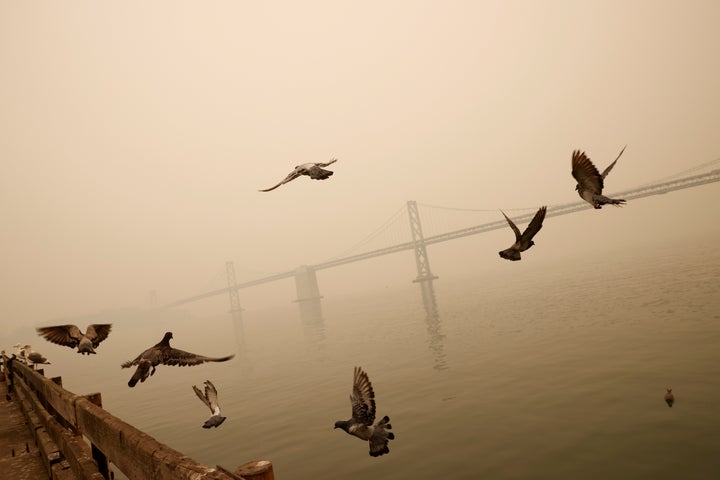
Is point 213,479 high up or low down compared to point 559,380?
up

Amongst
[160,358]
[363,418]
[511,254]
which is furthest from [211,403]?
[511,254]

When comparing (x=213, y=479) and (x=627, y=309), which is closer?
(x=213, y=479)

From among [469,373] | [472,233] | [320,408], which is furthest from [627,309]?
[472,233]

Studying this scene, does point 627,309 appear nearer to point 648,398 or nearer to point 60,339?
point 648,398

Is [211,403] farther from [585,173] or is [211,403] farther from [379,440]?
[585,173]

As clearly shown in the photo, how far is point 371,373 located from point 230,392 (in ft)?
A: 19.7

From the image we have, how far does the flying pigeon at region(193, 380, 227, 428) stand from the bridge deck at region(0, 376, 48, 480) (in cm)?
162

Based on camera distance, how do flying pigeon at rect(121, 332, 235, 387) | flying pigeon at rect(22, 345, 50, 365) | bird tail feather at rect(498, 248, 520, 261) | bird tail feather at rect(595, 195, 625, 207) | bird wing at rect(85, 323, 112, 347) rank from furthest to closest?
flying pigeon at rect(22, 345, 50, 365) → bird wing at rect(85, 323, 112, 347) → bird tail feather at rect(498, 248, 520, 261) → bird tail feather at rect(595, 195, 625, 207) → flying pigeon at rect(121, 332, 235, 387)

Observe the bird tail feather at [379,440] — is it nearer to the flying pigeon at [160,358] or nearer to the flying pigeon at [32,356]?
the flying pigeon at [160,358]

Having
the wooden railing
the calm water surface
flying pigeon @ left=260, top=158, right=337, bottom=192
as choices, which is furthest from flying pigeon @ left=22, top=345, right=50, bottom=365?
flying pigeon @ left=260, top=158, right=337, bottom=192

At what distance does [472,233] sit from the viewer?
9175 centimetres

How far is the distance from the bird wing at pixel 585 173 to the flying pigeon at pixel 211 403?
189 inches

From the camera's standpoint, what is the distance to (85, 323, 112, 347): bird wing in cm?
587

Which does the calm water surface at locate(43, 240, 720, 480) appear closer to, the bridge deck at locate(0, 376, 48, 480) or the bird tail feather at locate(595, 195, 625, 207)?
the bridge deck at locate(0, 376, 48, 480)
